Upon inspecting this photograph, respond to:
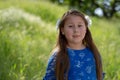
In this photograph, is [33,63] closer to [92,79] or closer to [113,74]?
[113,74]

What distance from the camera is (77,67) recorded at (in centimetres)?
400

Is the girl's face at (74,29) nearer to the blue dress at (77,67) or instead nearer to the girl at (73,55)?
the girl at (73,55)

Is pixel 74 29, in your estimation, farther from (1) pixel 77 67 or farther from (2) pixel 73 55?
(1) pixel 77 67

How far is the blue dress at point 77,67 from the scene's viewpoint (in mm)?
3998

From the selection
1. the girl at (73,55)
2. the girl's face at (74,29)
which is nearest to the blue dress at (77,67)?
the girl at (73,55)

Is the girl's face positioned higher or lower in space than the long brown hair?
higher

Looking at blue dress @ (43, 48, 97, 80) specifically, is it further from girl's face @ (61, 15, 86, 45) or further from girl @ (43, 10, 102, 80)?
girl's face @ (61, 15, 86, 45)

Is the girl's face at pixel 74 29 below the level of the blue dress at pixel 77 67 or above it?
above

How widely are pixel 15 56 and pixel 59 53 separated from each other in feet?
7.37

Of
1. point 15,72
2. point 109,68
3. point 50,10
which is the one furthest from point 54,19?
point 15,72

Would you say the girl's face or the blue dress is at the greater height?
the girl's face

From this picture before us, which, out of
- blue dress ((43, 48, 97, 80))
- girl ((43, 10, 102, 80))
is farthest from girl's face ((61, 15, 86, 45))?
blue dress ((43, 48, 97, 80))

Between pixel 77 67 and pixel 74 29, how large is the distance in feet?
1.15

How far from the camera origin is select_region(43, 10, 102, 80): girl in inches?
157
